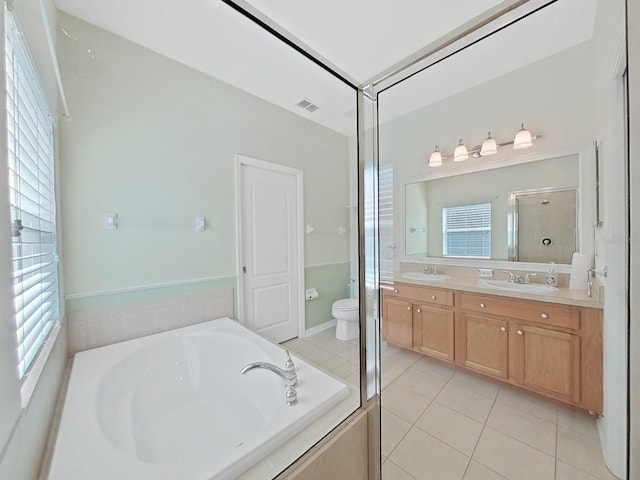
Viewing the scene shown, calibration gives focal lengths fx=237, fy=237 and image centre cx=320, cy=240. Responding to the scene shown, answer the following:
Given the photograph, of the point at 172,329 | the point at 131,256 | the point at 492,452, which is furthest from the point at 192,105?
the point at 492,452

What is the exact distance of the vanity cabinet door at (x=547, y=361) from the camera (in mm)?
1504

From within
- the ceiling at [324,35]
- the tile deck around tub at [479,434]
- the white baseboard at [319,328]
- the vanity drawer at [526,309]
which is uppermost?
the ceiling at [324,35]

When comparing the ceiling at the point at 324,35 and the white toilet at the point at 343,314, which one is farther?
the white toilet at the point at 343,314

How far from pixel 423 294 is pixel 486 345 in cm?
58

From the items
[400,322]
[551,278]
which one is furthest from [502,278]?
[400,322]

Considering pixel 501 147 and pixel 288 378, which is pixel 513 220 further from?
pixel 288 378

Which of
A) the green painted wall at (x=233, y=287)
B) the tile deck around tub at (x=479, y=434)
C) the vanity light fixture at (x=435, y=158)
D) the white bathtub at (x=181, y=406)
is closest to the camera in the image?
the white bathtub at (x=181, y=406)

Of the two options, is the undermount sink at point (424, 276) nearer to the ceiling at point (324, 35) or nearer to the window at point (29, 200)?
the ceiling at point (324, 35)

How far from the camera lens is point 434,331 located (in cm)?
210

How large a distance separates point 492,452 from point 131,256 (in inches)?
100

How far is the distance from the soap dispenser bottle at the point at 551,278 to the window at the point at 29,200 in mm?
2930

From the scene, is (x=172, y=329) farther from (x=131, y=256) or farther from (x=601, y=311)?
(x=601, y=311)

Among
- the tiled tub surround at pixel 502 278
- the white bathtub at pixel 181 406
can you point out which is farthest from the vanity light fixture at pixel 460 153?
the white bathtub at pixel 181 406

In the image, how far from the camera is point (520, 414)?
5.24 ft
